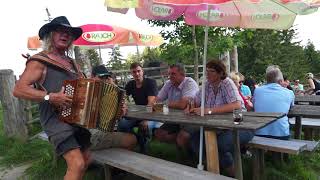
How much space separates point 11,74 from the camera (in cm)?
704

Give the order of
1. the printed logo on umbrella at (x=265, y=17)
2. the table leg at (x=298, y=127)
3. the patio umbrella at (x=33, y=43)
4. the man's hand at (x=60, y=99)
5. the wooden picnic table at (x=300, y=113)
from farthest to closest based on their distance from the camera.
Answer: the patio umbrella at (x=33, y=43) → the table leg at (x=298, y=127) → the wooden picnic table at (x=300, y=113) → the printed logo on umbrella at (x=265, y=17) → the man's hand at (x=60, y=99)

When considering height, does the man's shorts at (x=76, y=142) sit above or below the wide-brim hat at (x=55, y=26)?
below

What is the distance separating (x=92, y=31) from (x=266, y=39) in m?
33.3

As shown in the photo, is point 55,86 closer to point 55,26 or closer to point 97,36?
point 55,26

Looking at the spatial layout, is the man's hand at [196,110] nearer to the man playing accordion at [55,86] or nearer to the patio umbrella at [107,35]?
the man playing accordion at [55,86]

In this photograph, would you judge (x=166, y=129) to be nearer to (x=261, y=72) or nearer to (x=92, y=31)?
(x=92, y=31)

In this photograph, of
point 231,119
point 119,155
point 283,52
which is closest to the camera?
point 231,119

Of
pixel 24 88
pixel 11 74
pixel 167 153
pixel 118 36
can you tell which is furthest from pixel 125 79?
pixel 24 88

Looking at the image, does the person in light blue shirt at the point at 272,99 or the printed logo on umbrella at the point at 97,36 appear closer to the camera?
the person in light blue shirt at the point at 272,99

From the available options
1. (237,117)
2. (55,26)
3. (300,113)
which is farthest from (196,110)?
(55,26)

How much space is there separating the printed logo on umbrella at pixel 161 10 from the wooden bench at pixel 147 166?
5.60 feet

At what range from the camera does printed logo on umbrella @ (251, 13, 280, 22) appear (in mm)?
4703

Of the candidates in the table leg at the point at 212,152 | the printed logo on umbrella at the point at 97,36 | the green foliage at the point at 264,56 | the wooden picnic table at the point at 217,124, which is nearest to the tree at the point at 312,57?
the green foliage at the point at 264,56

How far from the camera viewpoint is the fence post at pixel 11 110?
6969mm
